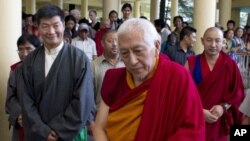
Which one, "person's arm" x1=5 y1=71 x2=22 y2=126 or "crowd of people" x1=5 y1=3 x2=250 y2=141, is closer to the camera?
"crowd of people" x1=5 y1=3 x2=250 y2=141

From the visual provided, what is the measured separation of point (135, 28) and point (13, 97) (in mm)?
1747

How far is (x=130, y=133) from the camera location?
248 centimetres

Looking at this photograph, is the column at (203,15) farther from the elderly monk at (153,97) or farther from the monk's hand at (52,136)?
the elderly monk at (153,97)

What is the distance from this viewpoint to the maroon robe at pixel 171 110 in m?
2.34

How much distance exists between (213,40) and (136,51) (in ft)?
6.68

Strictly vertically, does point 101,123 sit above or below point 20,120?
above

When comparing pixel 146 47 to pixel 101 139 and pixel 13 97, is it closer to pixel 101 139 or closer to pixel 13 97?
pixel 101 139

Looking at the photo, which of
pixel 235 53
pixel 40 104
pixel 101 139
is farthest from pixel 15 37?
pixel 235 53

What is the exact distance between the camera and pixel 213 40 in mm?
4234

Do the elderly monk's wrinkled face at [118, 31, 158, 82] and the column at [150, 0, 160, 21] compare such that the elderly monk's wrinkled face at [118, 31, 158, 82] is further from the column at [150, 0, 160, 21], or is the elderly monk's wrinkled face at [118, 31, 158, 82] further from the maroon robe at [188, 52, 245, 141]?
the column at [150, 0, 160, 21]

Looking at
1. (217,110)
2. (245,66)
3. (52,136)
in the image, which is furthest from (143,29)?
(245,66)

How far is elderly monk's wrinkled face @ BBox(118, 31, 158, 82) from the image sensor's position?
235 centimetres

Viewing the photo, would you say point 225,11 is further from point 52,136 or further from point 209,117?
point 52,136

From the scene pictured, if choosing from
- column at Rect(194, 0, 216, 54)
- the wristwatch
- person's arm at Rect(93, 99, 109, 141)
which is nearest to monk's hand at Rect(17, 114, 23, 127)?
person's arm at Rect(93, 99, 109, 141)
